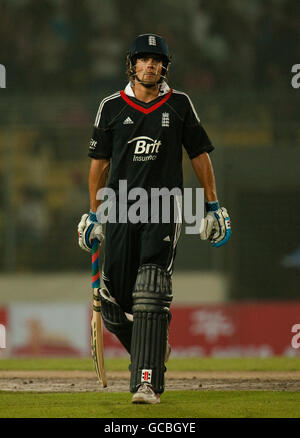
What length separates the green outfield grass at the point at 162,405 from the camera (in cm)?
422

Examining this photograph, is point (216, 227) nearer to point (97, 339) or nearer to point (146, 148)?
point (146, 148)

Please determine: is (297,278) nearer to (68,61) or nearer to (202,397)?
(68,61)

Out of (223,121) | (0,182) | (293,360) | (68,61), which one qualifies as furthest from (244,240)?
(293,360)

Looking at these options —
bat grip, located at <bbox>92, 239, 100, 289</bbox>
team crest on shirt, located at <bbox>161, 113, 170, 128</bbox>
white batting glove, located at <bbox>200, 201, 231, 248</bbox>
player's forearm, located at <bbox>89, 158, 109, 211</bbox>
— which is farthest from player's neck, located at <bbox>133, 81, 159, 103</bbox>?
bat grip, located at <bbox>92, 239, 100, 289</bbox>

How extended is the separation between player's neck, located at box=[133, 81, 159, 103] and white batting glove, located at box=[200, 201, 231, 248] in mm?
720

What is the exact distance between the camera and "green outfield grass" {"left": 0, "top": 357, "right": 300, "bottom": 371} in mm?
7395

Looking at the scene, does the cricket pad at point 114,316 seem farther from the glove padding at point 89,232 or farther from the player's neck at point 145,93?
the player's neck at point 145,93

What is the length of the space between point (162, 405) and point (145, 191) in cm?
116

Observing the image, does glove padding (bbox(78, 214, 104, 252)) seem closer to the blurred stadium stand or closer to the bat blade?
the bat blade

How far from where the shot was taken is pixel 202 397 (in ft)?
16.5

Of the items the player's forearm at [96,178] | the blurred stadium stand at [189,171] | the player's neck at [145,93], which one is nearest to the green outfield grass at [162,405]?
the player's forearm at [96,178]

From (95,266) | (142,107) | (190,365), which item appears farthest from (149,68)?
(190,365)

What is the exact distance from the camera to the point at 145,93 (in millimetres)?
4934

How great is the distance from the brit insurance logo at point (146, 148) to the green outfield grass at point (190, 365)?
9.96 feet
